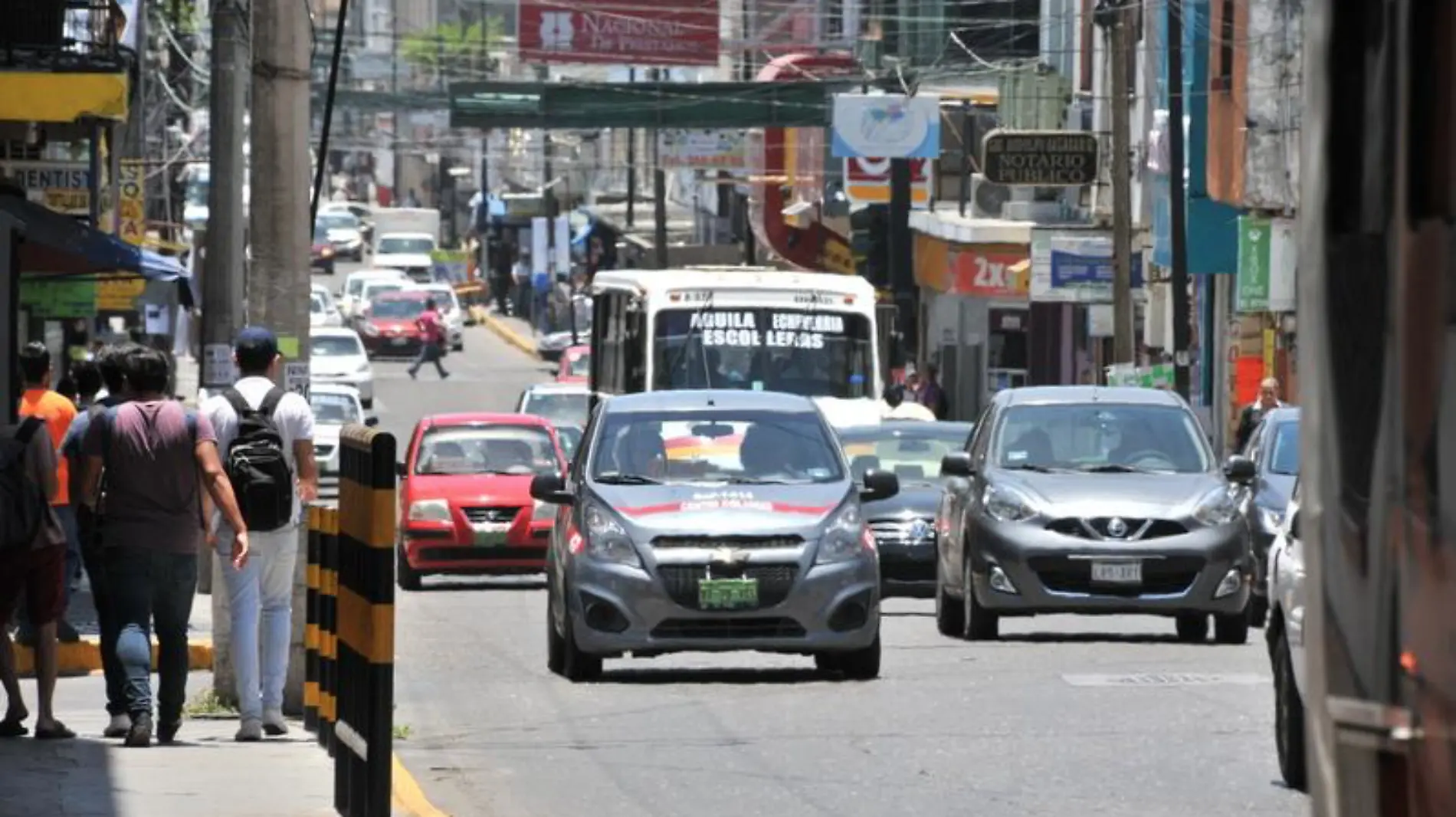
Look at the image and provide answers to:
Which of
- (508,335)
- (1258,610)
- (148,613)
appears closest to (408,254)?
(508,335)

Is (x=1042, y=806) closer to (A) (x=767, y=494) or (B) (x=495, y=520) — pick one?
(A) (x=767, y=494)

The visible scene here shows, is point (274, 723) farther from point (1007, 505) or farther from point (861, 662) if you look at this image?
point (1007, 505)

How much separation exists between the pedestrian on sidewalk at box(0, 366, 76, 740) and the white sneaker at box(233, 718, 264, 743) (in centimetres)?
74

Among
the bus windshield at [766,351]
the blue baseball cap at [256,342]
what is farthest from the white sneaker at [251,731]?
the bus windshield at [766,351]

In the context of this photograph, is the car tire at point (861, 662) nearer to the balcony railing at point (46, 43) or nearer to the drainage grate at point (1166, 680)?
the drainage grate at point (1166, 680)

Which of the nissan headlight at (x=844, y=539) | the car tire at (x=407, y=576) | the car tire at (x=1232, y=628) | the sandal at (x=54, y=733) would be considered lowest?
the car tire at (x=407, y=576)

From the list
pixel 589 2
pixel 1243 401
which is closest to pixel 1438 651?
pixel 1243 401

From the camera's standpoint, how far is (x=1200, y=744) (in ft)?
44.7

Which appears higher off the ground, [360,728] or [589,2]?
[589,2]

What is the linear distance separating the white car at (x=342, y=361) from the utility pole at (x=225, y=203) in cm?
3232

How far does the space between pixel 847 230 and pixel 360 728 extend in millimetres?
60875

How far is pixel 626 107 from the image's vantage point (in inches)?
2462

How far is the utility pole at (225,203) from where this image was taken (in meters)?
22.8

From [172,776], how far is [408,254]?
97.2m
